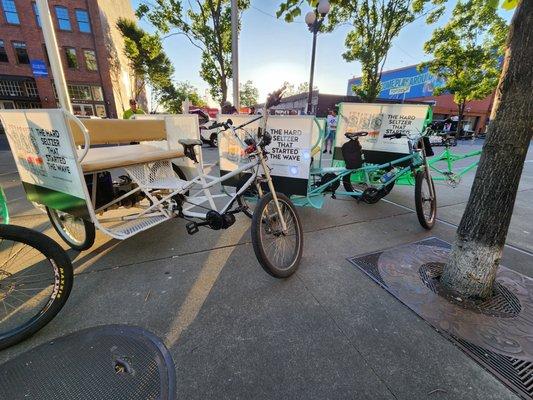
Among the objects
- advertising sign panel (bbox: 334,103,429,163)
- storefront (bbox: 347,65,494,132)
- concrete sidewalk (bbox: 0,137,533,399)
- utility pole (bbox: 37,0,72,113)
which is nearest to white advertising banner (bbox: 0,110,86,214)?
concrete sidewalk (bbox: 0,137,533,399)

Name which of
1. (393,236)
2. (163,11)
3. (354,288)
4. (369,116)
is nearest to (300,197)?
(393,236)

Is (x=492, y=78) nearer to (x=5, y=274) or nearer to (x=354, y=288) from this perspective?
(x=354, y=288)

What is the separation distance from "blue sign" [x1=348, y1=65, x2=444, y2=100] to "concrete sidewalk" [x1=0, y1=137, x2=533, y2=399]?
111 ft

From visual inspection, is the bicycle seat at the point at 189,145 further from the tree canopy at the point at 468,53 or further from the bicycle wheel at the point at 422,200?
the tree canopy at the point at 468,53

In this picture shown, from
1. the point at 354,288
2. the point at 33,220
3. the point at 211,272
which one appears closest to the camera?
the point at 354,288

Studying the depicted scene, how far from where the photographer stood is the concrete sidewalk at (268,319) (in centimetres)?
160

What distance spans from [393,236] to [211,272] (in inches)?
98.8

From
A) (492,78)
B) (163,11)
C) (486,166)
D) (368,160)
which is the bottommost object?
(368,160)

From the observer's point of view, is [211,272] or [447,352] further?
[211,272]

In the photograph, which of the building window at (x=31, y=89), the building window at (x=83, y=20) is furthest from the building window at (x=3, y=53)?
the building window at (x=83, y=20)

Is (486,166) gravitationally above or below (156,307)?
above

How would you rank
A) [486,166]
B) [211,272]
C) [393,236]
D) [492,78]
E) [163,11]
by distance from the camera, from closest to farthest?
[486,166] < [211,272] < [393,236] < [163,11] < [492,78]

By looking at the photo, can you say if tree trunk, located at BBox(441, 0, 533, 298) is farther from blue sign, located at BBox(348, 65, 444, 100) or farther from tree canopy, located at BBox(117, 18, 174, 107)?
blue sign, located at BBox(348, 65, 444, 100)

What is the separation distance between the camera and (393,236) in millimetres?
3584
